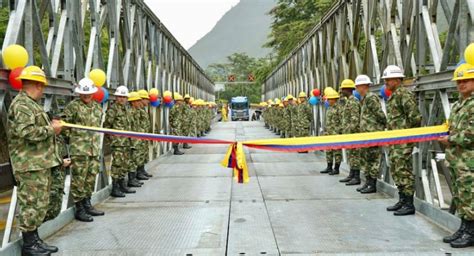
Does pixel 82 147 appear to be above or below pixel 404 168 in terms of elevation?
above

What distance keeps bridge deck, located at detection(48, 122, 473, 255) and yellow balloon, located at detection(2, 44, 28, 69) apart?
1.94 meters

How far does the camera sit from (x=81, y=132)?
625cm

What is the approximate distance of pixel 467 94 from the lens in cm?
483

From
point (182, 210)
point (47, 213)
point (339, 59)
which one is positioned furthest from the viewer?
point (339, 59)

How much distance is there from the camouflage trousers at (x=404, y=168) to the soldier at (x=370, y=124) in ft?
4.66

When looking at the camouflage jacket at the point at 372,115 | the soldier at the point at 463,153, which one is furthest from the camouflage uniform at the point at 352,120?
the soldier at the point at 463,153

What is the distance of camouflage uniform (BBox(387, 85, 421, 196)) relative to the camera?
20.6ft

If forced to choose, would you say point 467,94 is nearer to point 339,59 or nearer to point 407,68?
point 407,68

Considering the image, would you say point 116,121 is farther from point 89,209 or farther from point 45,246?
point 45,246

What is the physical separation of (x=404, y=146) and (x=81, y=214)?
170 inches

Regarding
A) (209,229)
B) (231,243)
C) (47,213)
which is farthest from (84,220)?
(231,243)

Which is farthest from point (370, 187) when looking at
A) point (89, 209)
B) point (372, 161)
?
point (89, 209)

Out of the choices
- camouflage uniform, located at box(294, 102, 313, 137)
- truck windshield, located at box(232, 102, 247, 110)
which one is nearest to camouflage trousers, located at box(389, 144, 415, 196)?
camouflage uniform, located at box(294, 102, 313, 137)

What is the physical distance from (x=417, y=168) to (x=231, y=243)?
3043 mm
